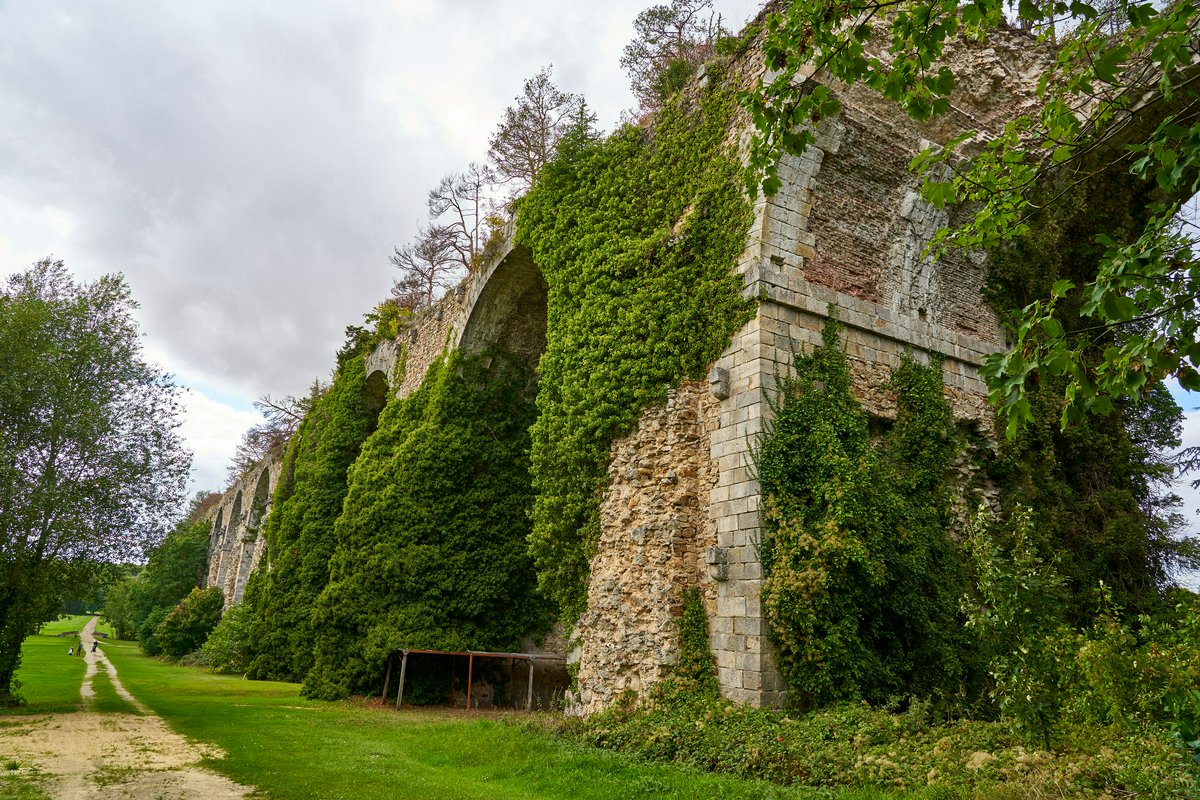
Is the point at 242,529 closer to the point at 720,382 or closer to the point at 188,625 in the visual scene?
the point at 188,625

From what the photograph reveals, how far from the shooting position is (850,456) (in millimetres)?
7965

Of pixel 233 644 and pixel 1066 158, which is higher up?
pixel 1066 158

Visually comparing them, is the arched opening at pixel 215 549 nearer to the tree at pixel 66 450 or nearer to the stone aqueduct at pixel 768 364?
the tree at pixel 66 450

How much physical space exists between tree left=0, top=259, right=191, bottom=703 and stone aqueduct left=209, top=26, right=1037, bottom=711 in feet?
30.6

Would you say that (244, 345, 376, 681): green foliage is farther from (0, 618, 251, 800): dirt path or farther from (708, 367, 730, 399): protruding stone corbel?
(708, 367, 730, 399): protruding stone corbel

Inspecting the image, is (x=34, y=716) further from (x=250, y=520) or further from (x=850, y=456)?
(x=250, y=520)

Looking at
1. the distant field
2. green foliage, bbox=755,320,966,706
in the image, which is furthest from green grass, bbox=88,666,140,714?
green foliage, bbox=755,320,966,706

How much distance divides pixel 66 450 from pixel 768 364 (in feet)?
39.7

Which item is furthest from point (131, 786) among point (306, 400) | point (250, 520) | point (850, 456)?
point (250, 520)

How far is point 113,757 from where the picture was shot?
8055 millimetres

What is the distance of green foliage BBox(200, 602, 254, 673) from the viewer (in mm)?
21183

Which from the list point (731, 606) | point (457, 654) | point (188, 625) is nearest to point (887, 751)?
point (731, 606)

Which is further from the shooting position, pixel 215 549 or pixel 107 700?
pixel 215 549

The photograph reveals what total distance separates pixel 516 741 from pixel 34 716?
8.10m
